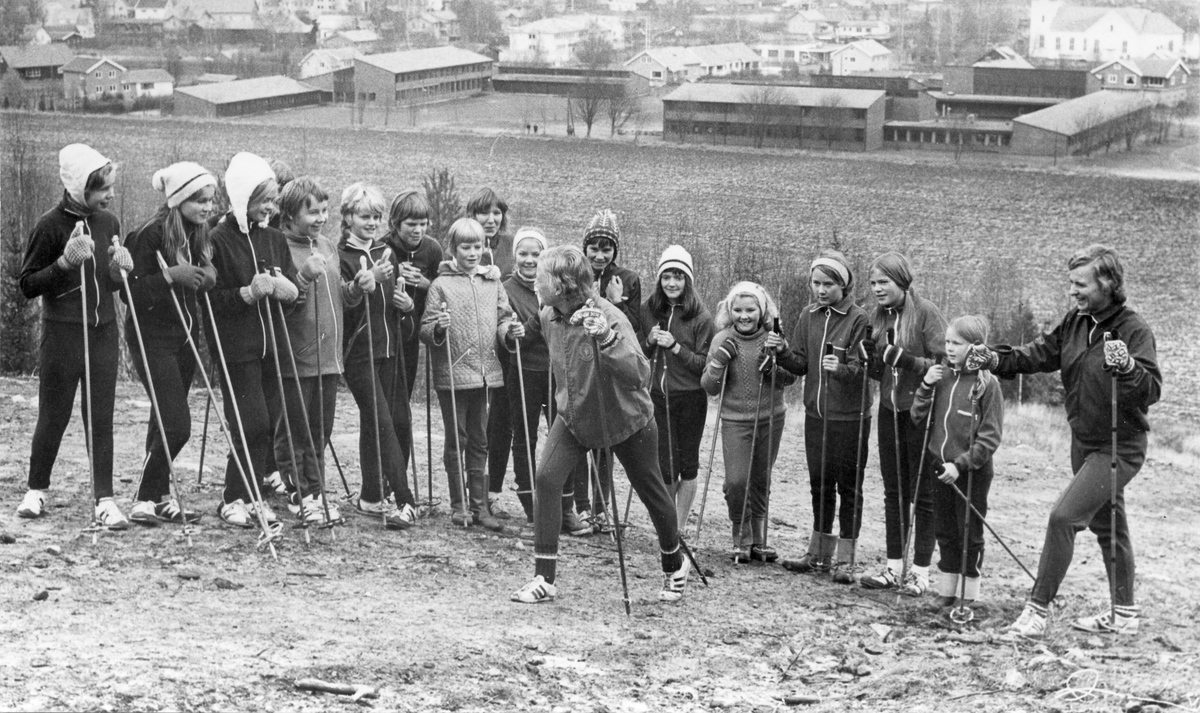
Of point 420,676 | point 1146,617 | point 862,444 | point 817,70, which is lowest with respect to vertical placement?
point 1146,617

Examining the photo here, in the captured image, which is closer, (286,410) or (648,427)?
(648,427)

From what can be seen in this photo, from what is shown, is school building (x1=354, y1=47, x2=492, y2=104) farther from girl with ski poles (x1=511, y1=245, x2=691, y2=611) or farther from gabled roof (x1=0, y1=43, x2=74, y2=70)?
girl with ski poles (x1=511, y1=245, x2=691, y2=611)

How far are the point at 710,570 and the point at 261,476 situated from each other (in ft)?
7.55

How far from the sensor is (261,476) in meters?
6.34

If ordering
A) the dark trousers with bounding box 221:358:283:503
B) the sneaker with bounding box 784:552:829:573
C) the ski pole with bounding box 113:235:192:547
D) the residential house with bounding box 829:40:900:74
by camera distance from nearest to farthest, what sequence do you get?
the ski pole with bounding box 113:235:192:547, the dark trousers with bounding box 221:358:283:503, the sneaker with bounding box 784:552:829:573, the residential house with bounding box 829:40:900:74

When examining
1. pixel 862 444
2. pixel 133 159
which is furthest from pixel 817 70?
pixel 862 444

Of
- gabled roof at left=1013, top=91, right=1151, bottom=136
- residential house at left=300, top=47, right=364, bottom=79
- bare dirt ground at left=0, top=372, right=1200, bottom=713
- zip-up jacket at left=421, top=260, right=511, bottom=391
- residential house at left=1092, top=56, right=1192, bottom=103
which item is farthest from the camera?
residential house at left=300, top=47, right=364, bottom=79

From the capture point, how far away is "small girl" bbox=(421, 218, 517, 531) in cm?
639

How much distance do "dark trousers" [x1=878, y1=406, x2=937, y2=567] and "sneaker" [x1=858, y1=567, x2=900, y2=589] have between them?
115mm

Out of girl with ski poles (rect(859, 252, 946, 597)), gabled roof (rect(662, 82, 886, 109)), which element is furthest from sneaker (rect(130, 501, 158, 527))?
gabled roof (rect(662, 82, 886, 109))

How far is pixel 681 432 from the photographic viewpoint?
21.5ft

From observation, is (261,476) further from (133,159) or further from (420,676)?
(133,159)

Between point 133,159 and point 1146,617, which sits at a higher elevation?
point 133,159

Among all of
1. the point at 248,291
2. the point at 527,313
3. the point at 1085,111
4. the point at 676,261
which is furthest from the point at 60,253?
the point at 1085,111
